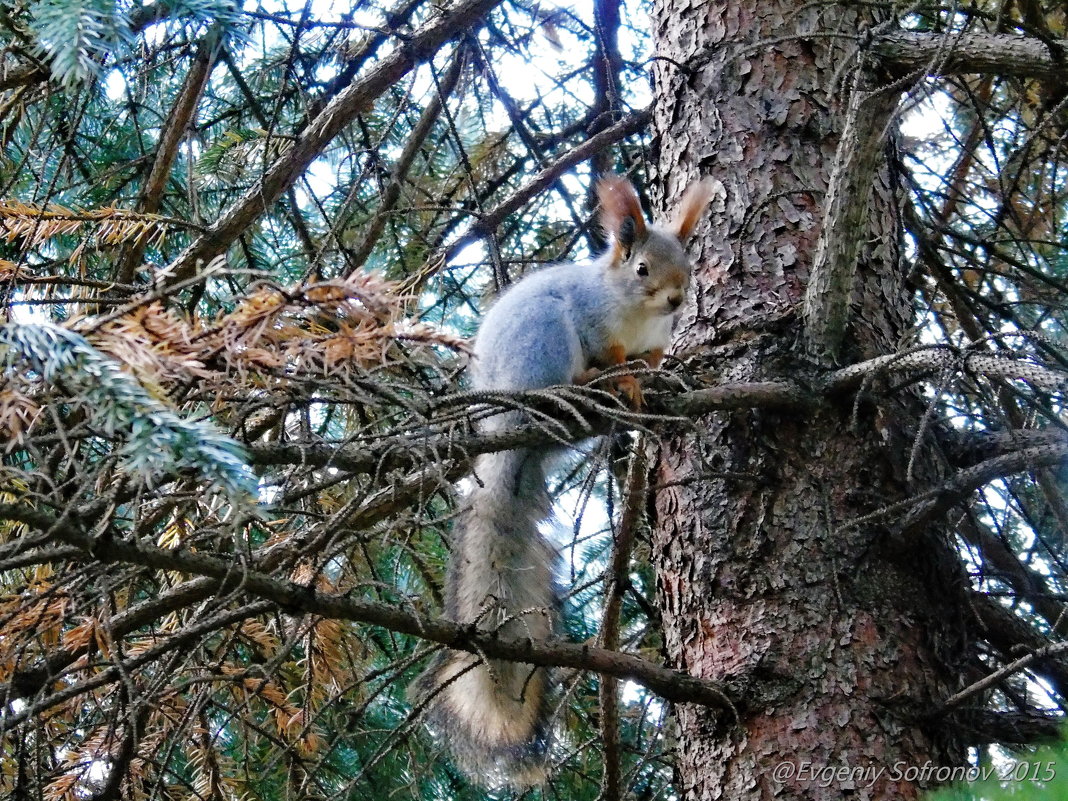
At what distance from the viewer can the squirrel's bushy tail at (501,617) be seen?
204 cm

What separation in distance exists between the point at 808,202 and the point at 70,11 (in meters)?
1.63

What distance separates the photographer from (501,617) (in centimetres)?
204

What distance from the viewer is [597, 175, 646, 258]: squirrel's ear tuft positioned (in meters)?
2.63

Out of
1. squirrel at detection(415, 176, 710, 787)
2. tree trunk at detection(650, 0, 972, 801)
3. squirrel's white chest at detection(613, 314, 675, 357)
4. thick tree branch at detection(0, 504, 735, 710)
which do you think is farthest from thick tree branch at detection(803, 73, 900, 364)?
thick tree branch at detection(0, 504, 735, 710)

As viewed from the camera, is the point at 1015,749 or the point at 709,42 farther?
the point at 709,42

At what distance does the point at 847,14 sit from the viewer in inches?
99.2

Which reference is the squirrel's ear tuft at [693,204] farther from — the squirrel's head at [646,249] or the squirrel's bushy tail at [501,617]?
the squirrel's bushy tail at [501,617]

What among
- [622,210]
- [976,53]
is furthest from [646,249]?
[976,53]

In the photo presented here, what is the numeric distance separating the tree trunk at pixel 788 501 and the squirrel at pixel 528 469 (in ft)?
0.57

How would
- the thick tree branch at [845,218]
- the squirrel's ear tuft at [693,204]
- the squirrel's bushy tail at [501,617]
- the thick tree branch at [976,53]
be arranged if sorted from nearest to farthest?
the thick tree branch at [976,53]
the thick tree branch at [845,218]
the squirrel's bushy tail at [501,617]
the squirrel's ear tuft at [693,204]

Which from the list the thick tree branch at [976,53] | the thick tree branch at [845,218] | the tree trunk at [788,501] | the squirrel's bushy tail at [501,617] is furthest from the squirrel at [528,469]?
the thick tree branch at [976,53]

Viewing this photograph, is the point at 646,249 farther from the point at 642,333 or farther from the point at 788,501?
the point at 788,501

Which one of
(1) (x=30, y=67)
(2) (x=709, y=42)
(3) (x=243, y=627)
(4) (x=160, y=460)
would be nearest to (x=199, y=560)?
(4) (x=160, y=460)

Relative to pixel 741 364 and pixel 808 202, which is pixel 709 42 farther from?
pixel 741 364
